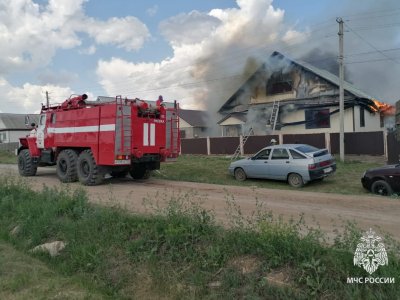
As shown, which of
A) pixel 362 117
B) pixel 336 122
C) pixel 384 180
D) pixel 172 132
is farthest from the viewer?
pixel 362 117

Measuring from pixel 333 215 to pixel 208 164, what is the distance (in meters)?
14.7

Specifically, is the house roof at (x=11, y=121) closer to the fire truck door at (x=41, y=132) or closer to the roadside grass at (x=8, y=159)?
the roadside grass at (x=8, y=159)

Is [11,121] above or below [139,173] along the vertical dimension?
above

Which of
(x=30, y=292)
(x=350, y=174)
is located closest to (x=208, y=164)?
(x=350, y=174)

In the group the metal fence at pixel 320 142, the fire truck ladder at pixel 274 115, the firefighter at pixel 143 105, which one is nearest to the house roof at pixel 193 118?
the fire truck ladder at pixel 274 115

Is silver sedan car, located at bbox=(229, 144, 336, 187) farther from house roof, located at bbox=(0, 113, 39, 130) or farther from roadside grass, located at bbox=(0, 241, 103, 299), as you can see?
house roof, located at bbox=(0, 113, 39, 130)

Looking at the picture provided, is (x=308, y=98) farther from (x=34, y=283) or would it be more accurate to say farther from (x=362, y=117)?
(x=34, y=283)

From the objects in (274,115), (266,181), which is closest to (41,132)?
(266,181)

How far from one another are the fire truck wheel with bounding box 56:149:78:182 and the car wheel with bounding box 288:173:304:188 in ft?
26.3

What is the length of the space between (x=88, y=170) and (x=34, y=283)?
8564 millimetres

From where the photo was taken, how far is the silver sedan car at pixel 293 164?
48.9 ft

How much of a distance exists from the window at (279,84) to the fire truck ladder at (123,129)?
20.7 metres

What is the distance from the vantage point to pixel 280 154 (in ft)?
52.0

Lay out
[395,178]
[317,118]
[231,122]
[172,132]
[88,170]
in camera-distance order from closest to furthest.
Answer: [395,178]
[88,170]
[172,132]
[317,118]
[231,122]
